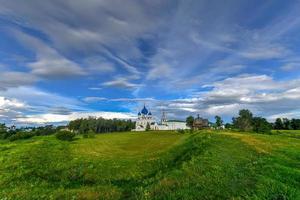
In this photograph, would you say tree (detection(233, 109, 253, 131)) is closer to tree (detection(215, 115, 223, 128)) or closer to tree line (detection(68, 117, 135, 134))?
tree (detection(215, 115, 223, 128))

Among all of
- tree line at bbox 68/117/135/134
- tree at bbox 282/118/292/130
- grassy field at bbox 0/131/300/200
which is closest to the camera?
grassy field at bbox 0/131/300/200

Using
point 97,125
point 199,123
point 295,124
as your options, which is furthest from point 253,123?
point 97,125

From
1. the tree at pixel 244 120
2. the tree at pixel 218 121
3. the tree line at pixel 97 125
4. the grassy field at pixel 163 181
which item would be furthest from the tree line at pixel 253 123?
the tree line at pixel 97 125

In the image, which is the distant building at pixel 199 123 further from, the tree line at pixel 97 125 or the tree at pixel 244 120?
the tree line at pixel 97 125

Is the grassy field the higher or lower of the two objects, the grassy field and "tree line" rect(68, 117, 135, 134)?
the lower

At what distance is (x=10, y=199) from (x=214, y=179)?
8.55m

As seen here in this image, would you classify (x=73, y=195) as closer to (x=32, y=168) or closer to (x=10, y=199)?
(x=10, y=199)

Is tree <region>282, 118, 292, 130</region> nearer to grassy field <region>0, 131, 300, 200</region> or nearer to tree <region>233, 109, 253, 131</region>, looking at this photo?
tree <region>233, 109, 253, 131</region>

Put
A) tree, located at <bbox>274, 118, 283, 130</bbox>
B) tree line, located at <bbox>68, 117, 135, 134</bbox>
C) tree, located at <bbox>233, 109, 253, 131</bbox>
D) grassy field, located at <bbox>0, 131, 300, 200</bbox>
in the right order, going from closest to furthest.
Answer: grassy field, located at <bbox>0, 131, 300, 200</bbox> → tree, located at <bbox>233, 109, 253, 131</bbox> → tree, located at <bbox>274, 118, 283, 130</bbox> → tree line, located at <bbox>68, 117, 135, 134</bbox>

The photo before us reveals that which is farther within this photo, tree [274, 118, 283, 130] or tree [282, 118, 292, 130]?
tree [274, 118, 283, 130]

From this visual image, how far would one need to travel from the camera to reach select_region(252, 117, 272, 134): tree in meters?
→ 83.9

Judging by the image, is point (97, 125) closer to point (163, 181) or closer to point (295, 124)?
point (295, 124)

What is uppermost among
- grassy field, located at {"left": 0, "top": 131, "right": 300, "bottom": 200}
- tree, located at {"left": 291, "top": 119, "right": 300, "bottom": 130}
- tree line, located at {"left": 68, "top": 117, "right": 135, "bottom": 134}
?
tree line, located at {"left": 68, "top": 117, "right": 135, "bottom": 134}

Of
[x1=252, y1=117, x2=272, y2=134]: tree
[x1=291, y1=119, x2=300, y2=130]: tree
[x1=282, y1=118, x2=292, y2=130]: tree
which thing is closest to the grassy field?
[x1=252, y1=117, x2=272, y2=134]: tree
